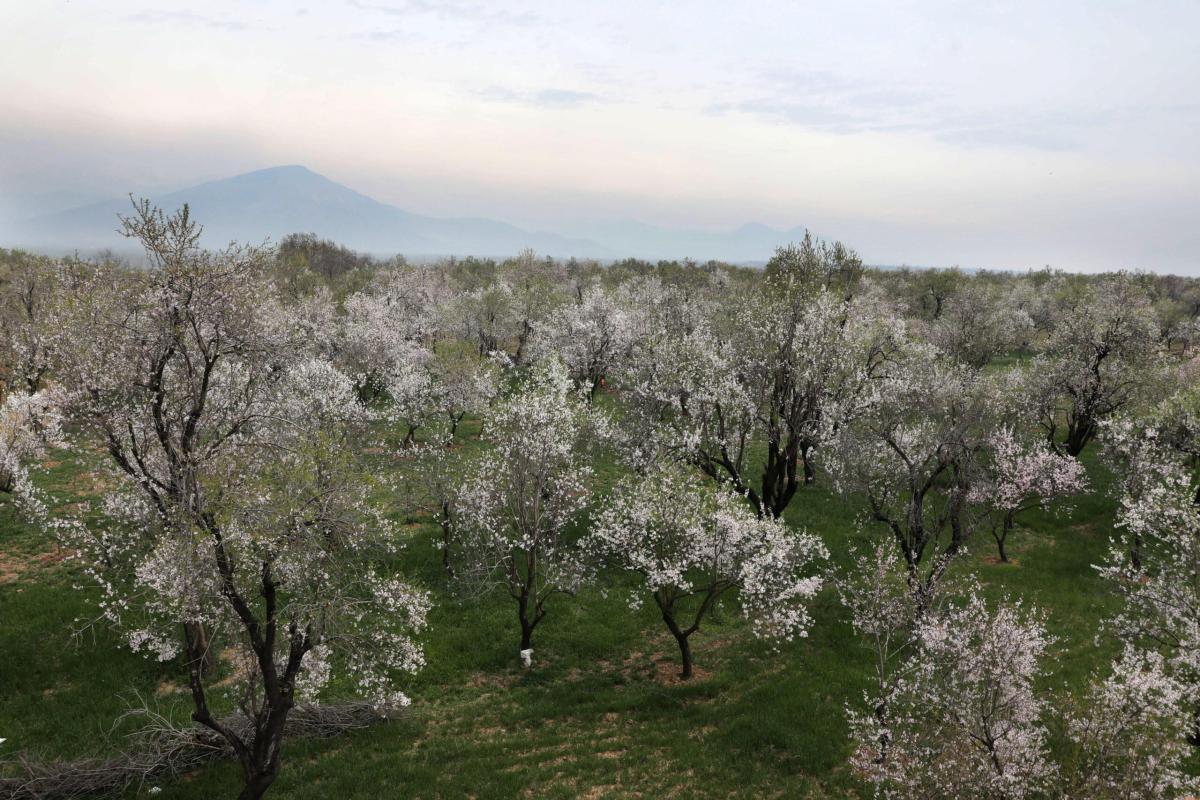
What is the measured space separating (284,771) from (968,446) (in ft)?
91.8

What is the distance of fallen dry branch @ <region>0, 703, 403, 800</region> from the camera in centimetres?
1700

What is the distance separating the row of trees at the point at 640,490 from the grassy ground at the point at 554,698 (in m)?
1.29

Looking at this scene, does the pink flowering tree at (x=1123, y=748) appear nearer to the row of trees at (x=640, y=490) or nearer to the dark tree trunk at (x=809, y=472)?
the row of trees at (x=640, y=490)

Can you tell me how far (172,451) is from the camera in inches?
658

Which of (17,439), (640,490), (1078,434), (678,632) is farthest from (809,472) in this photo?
(17,439)

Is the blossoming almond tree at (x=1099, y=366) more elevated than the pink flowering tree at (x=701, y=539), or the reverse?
the blossoming almond tree at (x=1099, y=366)

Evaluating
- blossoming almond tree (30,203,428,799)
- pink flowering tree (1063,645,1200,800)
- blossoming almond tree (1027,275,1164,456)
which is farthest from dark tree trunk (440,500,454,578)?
blossoming almond tree (1027,275,1164,456)

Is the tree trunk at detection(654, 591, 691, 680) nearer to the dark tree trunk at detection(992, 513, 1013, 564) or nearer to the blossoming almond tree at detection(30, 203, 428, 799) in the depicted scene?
the blossoming almond tree at detection(30, 203, 428, 799)

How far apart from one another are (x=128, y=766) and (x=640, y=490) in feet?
57.9

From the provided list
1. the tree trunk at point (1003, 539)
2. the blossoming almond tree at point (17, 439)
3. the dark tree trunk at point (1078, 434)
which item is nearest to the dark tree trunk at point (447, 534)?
the blossoming almond tree at point (17, 439)

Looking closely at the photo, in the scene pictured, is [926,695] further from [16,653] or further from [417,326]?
[417,326]

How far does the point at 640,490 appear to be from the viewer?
2239 cm

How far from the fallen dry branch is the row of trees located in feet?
6.42

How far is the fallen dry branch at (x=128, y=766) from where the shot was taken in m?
17.0
